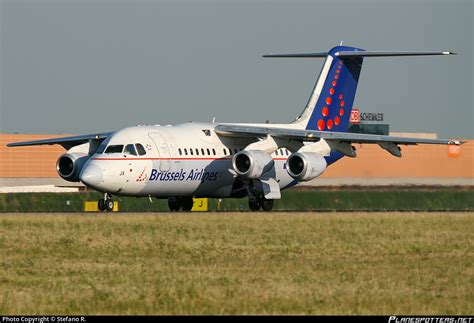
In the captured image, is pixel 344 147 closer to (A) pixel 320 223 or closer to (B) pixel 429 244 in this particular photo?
(A) pixel 320 223

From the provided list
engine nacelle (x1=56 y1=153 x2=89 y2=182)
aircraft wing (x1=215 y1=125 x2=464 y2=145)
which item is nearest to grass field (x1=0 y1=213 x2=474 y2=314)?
aircraft wing (x1=215 y1=125 x2=464 y2=145)

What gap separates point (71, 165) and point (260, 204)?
23.6ft

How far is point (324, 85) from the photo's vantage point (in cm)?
4578

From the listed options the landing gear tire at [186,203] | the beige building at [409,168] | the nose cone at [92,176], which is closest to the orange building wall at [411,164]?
the beige building at [409,168]

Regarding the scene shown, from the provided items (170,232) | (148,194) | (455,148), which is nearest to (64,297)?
(170,232)

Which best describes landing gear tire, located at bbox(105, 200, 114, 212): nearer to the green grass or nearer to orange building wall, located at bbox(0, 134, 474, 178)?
the green grass

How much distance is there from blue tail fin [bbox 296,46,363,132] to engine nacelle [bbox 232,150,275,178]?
580 cm

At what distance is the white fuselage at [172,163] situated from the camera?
37125 millimetres

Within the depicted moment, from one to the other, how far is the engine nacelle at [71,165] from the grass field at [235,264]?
24.1ft

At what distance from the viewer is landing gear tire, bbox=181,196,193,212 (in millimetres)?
42375

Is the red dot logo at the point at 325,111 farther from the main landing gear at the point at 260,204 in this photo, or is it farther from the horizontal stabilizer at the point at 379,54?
the main landing gear at the point at 260,204

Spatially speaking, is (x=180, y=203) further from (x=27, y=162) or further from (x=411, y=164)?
(x=27, y=162)

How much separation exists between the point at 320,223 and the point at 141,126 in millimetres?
9990

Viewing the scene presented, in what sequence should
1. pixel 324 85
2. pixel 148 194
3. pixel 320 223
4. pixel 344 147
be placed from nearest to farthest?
pixel 320 223, pixel 148 194, pixel 344 147, pixel 324 85
